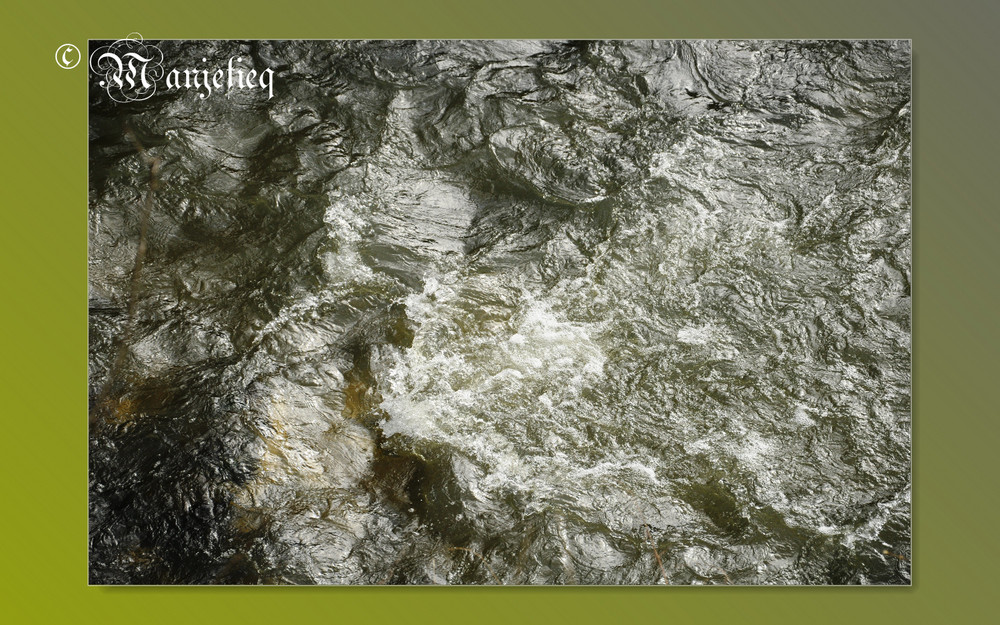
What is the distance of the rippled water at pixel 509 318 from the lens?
242 centimetres

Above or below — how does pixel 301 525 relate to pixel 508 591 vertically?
above

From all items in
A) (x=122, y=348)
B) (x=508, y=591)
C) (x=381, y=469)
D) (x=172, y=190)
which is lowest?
(x=508, y=591)

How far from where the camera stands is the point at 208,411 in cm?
247

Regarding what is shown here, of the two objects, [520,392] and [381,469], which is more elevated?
[520,392]

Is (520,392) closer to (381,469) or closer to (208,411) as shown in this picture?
(381,469)

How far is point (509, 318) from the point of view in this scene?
249 cm

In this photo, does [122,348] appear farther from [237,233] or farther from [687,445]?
[687,445]

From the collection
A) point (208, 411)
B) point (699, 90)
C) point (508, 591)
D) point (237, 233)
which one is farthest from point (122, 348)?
point (699, 90)

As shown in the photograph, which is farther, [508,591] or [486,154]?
[486,154]

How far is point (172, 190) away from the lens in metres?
2.52

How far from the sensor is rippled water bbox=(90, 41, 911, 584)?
2418 millimetres

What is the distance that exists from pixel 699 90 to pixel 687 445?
155 cm

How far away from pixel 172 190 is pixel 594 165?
6.16 feet
